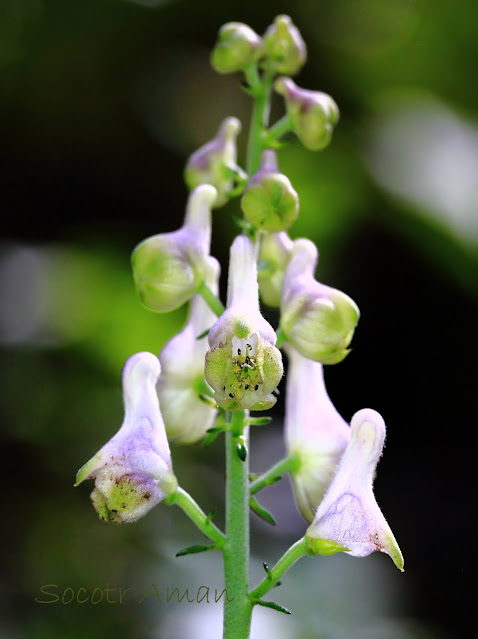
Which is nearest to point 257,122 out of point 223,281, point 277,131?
point 277,131

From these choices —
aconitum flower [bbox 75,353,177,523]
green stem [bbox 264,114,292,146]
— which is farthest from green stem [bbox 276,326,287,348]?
green stem [bbox 264,114,292,146]

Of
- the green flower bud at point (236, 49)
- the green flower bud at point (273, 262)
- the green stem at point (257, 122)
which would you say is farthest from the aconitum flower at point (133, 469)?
the green flower bud at point (236, 49)

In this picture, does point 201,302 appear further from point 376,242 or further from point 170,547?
point 376,242

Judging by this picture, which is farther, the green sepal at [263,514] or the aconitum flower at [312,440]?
the aconitum flower at [312,440]

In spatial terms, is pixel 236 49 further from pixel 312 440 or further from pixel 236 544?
pixel 236 544

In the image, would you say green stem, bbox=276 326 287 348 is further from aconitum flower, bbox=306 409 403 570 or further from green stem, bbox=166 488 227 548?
green stem, bbox=166 488 227 548

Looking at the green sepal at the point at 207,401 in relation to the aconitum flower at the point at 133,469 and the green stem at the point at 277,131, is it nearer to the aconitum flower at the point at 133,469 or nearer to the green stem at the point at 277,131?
the aconitum flower at the point at 133,469
